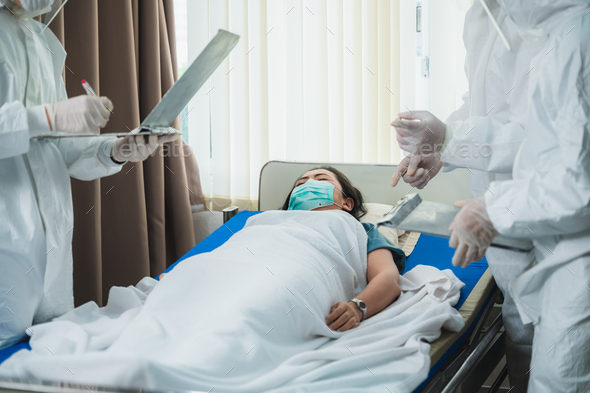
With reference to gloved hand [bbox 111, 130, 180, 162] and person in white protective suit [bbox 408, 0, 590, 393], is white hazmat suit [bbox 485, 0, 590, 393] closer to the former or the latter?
person in white protective suit [bbox 408, 0, 590, 393]

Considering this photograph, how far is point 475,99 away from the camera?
74 centimetres

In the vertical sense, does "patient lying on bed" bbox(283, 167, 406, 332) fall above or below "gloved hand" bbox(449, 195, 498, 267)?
below

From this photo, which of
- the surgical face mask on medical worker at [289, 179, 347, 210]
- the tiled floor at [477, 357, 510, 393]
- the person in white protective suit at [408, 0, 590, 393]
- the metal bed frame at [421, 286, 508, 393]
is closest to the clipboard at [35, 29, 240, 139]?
the person in white protective suit at [408, 0, 590, 393]

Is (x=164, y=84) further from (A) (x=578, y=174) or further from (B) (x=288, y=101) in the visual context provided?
(A) (x=578, y=174)

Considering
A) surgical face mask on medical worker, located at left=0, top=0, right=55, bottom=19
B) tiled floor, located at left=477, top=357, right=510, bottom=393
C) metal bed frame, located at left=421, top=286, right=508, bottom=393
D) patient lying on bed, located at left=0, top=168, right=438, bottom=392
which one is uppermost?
surgical face mask on medical worker, located at left=0, top=0, right=55, bottom=19

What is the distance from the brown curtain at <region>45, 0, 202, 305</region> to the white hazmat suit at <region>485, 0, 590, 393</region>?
4.56 ft

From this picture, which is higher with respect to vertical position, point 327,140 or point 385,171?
point 327,140

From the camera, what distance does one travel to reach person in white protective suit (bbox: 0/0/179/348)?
81 centimetres

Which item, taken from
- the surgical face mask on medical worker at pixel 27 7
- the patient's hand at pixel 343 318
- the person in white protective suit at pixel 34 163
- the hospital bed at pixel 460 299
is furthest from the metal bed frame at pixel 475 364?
the surgical face mask on medical worker at pixel 27 7

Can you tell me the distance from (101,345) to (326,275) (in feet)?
1.54

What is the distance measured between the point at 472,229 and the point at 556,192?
4.2 inches

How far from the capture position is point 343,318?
2.99ft

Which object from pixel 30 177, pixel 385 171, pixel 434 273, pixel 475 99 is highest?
pixel 475 99

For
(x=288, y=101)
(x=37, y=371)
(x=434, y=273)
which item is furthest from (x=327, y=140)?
(x=37, y=371)
